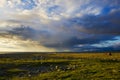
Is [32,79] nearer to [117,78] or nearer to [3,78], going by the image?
[3,78]

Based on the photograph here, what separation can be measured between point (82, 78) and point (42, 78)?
6023 mm

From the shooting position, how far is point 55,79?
36.3 m

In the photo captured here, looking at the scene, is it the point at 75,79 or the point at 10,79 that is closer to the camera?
the point at 75,79

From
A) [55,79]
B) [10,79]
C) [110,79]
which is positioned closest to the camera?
[110,79]

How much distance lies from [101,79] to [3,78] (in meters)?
15.5

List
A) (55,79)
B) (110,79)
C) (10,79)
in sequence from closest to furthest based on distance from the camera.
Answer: (110,79)
(55,79)
(10,79)

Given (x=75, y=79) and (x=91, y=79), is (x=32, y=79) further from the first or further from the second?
(x=91, y=79)

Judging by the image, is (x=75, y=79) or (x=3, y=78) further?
(x=3, y=78)

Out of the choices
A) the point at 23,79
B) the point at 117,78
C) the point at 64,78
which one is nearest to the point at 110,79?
the point at 117,78

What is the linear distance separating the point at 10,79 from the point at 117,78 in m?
16.1

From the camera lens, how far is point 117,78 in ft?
113

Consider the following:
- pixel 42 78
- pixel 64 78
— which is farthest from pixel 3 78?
pixel 64 78

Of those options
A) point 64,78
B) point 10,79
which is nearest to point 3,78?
point 10,79

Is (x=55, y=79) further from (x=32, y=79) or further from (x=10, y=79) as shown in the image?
(x=10, y=79)
